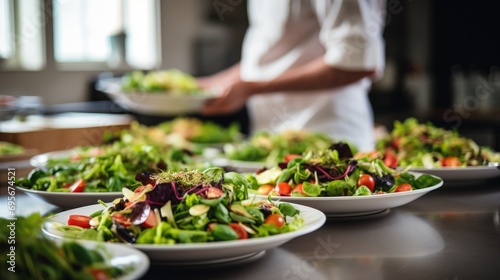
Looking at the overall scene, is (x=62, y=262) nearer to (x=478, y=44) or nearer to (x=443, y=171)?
(x=443, y=171)

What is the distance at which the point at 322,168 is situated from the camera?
1.48 metres

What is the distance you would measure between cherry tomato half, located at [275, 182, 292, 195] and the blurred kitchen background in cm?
493

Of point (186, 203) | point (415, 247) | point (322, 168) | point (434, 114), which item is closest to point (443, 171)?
point (322, 168)

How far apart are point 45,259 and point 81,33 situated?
7.48m

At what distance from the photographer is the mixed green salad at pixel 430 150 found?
1940 mm

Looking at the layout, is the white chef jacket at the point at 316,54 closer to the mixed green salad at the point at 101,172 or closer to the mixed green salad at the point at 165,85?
the mixed green salad at the point at 165,85

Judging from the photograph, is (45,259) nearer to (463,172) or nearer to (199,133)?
(463,172)

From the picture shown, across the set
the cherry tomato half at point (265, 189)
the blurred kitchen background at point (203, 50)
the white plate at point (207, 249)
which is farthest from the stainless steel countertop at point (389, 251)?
the blurred kitchen background at point (203, 50)

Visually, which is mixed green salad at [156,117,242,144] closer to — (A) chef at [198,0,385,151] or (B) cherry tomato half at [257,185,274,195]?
(A) chef at [198,0,385,151]

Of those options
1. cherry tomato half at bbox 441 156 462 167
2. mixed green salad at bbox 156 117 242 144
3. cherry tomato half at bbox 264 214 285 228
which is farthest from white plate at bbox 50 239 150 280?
mixed green salad at bbox 156 117 242 144

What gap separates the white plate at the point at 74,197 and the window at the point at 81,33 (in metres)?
5.93

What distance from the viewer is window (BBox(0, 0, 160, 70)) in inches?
278

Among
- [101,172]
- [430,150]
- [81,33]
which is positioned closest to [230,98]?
[430,150]

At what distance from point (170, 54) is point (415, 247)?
8265mm
